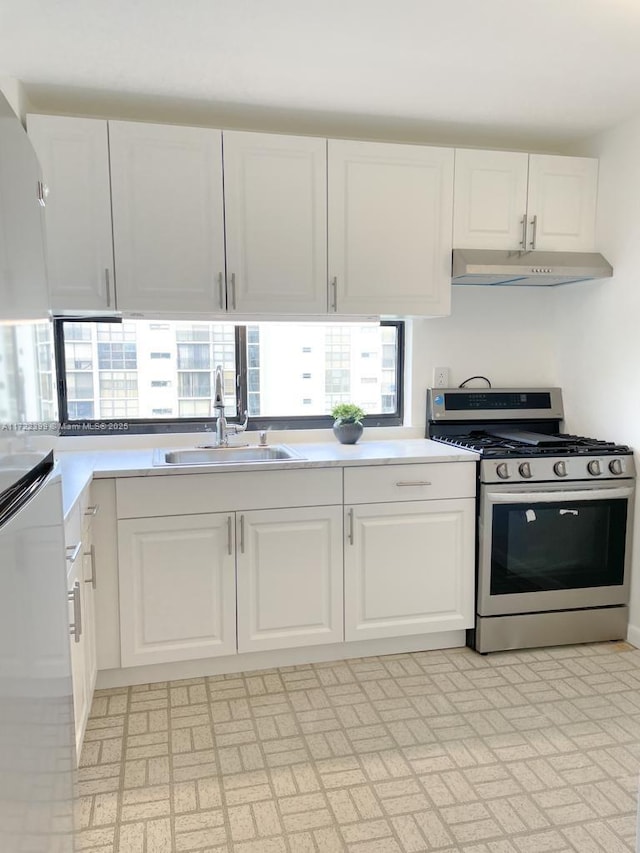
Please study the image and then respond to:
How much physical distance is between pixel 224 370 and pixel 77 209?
3.25 ft

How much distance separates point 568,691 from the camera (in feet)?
8.25

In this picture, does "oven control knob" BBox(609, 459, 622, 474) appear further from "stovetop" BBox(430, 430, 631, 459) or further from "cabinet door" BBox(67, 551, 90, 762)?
"cabinet door" BBox(67, 551, 90, 762)

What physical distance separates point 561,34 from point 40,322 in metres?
2.09

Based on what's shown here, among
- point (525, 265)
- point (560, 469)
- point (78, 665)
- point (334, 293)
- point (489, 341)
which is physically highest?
point (525, 265)

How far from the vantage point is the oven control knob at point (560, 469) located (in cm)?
279

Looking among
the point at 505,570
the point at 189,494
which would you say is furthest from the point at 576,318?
the point at 189,494

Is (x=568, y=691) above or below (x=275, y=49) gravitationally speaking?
Result: below

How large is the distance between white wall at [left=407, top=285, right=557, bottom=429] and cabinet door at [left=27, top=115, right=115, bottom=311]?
1587mm

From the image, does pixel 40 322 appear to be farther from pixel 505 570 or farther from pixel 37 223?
pixel 505 570

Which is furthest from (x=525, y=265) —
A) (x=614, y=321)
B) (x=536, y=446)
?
(x=536, y=446)

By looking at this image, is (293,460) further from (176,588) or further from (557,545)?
(557,545)

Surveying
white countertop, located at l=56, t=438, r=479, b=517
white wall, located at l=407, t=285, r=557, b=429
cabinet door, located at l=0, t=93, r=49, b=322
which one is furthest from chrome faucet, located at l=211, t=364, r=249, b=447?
cabinet door, located at l=0, t=93, r=49, b=322

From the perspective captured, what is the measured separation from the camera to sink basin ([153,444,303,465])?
2.89 meters

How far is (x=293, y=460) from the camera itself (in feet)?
8.67
